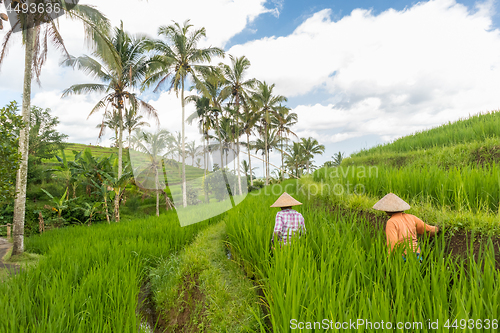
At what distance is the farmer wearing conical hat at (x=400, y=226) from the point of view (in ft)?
7.52

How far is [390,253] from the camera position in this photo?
6.80ft

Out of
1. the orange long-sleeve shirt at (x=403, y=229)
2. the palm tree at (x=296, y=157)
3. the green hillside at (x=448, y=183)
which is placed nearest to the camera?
the orange long-sleeve shirt at (x=403, y=229)

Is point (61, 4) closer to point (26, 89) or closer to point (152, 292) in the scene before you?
point (26, 89)

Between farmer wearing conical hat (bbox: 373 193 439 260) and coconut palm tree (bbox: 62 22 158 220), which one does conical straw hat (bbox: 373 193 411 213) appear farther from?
coconut palm tree (bbox: 62 22 158 220)

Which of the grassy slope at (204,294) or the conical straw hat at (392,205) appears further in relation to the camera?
the grassy slope at (204,294)

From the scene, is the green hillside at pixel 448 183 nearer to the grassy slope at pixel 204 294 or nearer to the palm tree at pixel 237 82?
the grassy slope at pixel 204 294

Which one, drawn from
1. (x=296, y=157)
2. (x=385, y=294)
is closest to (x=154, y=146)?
(x=385, y=294)

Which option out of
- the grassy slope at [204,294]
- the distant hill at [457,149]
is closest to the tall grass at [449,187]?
the distant hill at [457,149]

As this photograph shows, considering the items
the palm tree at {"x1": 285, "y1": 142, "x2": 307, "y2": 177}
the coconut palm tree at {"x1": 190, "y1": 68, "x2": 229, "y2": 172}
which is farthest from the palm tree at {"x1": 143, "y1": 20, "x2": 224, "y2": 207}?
the palm tree at {"x1": 285, "y1": 142, "x2": 307, "y2": 177}

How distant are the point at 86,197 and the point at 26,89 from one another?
8.76 meters

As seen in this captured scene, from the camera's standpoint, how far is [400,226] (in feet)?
7.59

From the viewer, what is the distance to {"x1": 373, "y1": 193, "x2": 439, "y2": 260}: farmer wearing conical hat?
2.29 meters

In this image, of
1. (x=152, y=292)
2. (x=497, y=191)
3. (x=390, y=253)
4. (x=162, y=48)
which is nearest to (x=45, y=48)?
(x=152, y=292)

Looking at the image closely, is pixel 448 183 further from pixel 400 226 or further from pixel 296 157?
pixel 296 157
